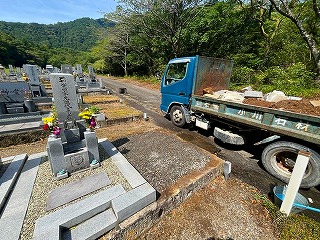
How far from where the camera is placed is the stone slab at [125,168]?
3.08 metres

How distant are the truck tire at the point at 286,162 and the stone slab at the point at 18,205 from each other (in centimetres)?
496

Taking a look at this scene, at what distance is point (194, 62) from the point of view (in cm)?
561

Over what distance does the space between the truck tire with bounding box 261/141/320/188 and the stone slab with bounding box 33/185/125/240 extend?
11.7 feet

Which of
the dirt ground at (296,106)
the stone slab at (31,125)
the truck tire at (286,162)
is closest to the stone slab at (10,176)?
the stone slab at (31,125)

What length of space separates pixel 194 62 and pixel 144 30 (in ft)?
50.3

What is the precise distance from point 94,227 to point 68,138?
222cm

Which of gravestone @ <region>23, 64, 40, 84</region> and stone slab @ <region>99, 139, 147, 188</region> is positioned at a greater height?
gravestone @ <region>23, 64, 40, 84</region>

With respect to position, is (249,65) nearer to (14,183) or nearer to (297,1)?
(297,1)

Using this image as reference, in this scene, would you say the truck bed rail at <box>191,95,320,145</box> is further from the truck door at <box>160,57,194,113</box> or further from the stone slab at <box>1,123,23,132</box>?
the stone slab at <box>1,123,23,132</box>

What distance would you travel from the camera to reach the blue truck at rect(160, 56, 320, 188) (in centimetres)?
337

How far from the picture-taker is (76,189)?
9.53 feet

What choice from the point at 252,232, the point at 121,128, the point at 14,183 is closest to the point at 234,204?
the point at 252,232

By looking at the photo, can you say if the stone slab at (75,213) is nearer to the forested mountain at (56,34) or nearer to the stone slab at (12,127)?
the stone slab at (12,127)

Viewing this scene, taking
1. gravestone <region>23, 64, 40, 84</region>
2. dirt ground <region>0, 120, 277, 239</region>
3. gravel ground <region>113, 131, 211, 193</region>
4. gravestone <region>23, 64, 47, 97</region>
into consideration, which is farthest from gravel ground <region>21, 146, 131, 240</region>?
gravestone <region>23, 64, 40, 84</region>
